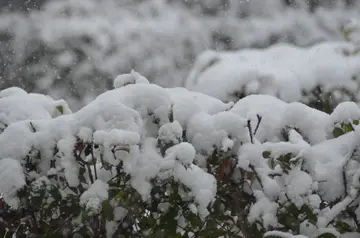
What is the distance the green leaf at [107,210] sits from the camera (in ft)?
3.17

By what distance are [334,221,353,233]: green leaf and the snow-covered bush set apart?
3.19 ft

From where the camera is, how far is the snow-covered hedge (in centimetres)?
100

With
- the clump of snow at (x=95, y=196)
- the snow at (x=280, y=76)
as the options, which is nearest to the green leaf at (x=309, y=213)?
the clump of snow at (x=95, y=196)

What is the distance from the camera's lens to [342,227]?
1.06 metres

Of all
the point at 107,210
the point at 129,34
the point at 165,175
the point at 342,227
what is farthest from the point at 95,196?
the point at 129,34

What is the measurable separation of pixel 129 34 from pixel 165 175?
5482mm

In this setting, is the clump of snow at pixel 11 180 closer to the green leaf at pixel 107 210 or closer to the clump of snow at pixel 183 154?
the green leaf at pixel 107 210

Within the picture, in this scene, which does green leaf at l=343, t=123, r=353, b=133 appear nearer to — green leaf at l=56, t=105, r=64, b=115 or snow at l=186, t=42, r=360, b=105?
green leaf at l=56, t=105, r=64, b=115

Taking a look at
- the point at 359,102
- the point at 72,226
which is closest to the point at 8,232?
the point at 72,226

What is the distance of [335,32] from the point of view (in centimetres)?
707

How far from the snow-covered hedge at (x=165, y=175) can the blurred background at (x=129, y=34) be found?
4418 mm

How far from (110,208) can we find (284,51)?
2.49 meters

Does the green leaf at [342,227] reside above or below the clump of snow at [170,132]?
below

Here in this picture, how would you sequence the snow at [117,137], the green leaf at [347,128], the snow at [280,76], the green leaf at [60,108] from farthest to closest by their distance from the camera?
the snow at [280,76] < the green leaf at [60,108] < the green leaf at [347,128] < the snow at [117,137]
